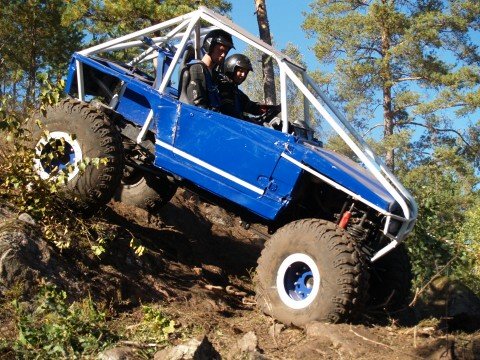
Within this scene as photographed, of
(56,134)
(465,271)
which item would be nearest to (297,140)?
(56,134)

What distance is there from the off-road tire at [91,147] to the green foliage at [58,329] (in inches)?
61.3

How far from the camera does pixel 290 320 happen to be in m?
5.85

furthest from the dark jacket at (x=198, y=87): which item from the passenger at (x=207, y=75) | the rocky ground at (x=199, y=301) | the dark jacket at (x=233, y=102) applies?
the rocky ground at (x=199, y=301)

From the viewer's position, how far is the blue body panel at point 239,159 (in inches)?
241

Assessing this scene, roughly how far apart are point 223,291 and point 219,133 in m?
1.57

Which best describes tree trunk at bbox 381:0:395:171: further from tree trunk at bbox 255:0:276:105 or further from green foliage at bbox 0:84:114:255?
green foliage at bbox 0:84:114:255

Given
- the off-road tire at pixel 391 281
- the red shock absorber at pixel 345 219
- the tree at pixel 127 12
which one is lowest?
the off-road tire at pixel 391 281

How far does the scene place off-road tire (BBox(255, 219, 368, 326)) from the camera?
18.5 feet

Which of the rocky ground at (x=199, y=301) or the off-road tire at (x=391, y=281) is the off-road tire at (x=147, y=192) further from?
the off-road tire at (x=391, y=281)

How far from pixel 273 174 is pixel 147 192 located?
2.49m

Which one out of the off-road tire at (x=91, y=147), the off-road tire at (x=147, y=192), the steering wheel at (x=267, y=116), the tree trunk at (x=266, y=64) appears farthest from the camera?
the tree trunk at (x=266, y=64)

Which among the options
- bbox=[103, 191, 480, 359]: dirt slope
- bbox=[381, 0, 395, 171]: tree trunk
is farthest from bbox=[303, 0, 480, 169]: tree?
bbox=[103, 191, 480, 359]: dirt slope

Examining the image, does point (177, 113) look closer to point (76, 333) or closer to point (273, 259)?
point (273, 259)

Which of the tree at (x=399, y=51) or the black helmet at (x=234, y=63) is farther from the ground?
the tree at (x=399, y=51)
